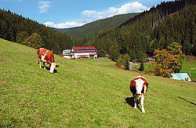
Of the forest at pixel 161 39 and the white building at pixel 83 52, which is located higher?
the forest at pixel 161 39

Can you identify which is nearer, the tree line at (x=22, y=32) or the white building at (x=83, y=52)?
the tree line at (x=22, y=32)

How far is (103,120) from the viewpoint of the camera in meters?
10.3

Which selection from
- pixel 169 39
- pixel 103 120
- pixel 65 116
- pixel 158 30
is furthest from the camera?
pixel 158 30

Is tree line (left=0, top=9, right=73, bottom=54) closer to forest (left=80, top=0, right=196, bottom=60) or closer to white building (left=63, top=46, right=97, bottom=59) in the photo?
white building (left=63, top=46, right=97, bottom=59)

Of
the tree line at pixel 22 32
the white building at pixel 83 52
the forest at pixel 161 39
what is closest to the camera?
the tree line at pixel 22 32

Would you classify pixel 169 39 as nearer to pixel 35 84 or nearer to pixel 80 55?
pixel 80 55

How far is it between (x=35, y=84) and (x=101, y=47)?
183052 mm

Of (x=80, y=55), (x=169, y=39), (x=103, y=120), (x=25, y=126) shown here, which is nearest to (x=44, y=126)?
(x=25, y=126)

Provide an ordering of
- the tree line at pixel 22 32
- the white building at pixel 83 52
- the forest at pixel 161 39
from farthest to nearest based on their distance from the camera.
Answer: the white building at pixel 83 52 → the forest at pixel 161 39 → the tree line at pixel 22 32

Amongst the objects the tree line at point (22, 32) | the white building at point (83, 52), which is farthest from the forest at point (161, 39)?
the tree line at point (22, 32)

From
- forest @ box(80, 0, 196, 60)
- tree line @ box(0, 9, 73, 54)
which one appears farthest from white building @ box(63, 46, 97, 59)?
tree line @ box(0, 9, 73, 54)

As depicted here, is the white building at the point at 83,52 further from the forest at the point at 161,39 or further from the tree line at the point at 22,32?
the tree line at the point at 22,32

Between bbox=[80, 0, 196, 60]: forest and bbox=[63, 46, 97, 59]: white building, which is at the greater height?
bbox=[80, 0, 196, 60]: forest

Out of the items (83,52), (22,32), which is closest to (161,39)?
(83,52)
